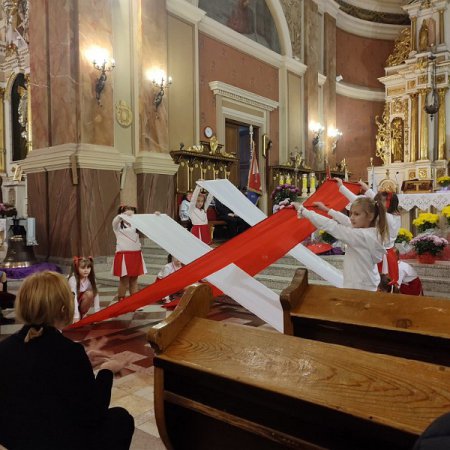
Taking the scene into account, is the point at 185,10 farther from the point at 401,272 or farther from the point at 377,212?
the point at 377,212

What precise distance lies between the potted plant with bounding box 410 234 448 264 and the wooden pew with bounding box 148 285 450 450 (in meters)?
4.75

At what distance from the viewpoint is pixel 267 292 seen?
364 centimetres

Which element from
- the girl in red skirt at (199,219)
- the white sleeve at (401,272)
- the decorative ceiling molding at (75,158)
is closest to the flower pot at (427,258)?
the white sleeve at (401,272)

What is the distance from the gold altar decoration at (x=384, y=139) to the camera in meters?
15.9

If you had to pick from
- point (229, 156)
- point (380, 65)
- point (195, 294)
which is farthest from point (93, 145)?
point (380, 65)

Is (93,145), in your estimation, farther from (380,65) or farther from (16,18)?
(380,65)

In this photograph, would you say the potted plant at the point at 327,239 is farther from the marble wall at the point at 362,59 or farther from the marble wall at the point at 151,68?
the marble wall at the point at 362,59

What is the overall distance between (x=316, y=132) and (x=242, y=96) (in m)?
3.64

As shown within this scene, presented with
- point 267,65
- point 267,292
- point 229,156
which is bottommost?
point 267,292

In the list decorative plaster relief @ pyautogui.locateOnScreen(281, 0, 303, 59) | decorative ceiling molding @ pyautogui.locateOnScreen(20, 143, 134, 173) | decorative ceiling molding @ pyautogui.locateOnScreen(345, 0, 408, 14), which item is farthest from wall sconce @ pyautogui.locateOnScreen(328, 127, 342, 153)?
decorative ceiling molding @ pyautogui.locateOnScreen(20, 143, 134, 173)

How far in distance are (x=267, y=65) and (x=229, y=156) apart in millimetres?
3632

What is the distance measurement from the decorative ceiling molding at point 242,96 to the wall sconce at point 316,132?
1.78m

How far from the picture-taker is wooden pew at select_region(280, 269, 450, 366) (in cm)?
205

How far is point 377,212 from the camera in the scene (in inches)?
127
